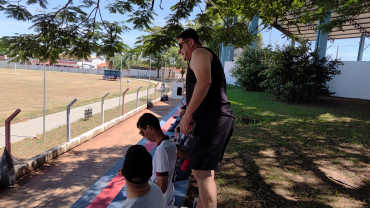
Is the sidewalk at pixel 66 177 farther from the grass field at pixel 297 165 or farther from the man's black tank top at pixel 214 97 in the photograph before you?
the man's black tank top at pixel 214 97

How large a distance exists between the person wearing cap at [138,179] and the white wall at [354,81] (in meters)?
15.6

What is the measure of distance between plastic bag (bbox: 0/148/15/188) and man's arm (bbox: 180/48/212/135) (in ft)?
11.4

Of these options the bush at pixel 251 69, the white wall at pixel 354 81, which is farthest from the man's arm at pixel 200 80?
the bush at pixel 251 69

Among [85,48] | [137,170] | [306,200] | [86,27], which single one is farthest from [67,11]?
[306,200]

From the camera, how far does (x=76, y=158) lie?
17.3ft

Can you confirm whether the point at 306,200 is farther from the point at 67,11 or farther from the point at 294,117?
the point at 294,117

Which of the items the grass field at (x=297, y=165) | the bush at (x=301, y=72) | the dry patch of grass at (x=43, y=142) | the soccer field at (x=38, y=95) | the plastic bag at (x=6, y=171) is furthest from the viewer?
the bush at (x=301, y=72)

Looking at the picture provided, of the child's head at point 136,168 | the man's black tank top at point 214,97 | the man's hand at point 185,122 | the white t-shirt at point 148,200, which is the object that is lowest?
the white t-shirt at point 148,200

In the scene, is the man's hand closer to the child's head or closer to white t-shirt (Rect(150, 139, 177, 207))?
white t-shirt (Rect(150, 139, 177, 207))

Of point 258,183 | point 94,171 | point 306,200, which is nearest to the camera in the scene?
point 306,200

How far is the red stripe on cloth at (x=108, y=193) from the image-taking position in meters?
3.02

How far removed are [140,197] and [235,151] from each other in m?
4.16

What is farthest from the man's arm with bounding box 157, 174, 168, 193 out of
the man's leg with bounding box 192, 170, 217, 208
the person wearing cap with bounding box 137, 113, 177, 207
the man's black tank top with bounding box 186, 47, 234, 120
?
the man's black tank top with bounding box 186, 47, 234, 120

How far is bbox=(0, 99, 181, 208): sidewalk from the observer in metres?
3.47
